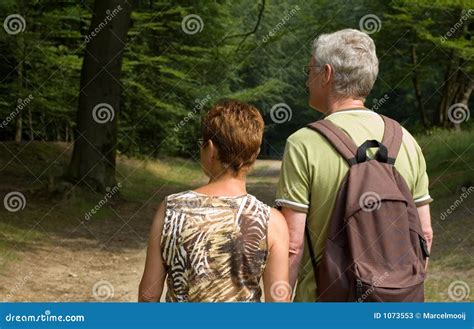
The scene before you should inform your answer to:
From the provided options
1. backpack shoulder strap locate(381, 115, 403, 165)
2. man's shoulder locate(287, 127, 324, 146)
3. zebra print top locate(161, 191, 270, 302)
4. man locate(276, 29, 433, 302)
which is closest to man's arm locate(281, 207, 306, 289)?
man locate(276, 29, 433, 302)

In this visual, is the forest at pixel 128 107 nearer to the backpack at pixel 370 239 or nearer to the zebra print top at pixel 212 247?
the backpack at pixel 370 239

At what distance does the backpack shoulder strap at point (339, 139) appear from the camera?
281 centimetres

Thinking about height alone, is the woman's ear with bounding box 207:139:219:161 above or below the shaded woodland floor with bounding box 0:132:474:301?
above

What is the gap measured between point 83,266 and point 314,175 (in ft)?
27.5

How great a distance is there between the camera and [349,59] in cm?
299

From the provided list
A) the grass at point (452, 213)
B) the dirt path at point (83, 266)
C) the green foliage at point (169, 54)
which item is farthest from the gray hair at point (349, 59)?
the green foliage at point (169, 54)

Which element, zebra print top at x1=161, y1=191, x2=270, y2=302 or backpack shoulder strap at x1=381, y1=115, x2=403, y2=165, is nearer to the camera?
zebra print top at x1=161, y1=191, x2=270, y2=302

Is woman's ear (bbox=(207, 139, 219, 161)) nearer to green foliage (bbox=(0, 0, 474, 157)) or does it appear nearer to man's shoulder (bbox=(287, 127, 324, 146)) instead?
man's shoulder (bbox=(287, 127, 324, 146))

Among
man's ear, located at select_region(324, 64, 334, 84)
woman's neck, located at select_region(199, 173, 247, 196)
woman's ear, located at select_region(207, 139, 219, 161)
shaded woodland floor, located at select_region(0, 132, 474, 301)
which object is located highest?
man's ear, located at select_region(324, 64, 334, 84)

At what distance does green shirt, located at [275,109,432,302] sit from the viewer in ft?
9.24

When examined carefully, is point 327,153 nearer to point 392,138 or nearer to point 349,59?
point 392,138

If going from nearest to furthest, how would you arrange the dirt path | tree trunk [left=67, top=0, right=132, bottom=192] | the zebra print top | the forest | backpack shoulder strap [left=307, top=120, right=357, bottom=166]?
the zebra print top → backpack shoulder strap [left=307, top=120, right=357, bottom=166] → the dirt path → the forest → tree trunk [left=67, top=0, right=132, bottom=192]

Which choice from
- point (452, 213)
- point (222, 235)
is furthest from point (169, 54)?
point (222, 235)

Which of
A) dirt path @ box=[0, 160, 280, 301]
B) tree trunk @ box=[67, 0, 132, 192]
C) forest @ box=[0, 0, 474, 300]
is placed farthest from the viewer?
tree trunk @ box=[67, 0, 132, 192]
